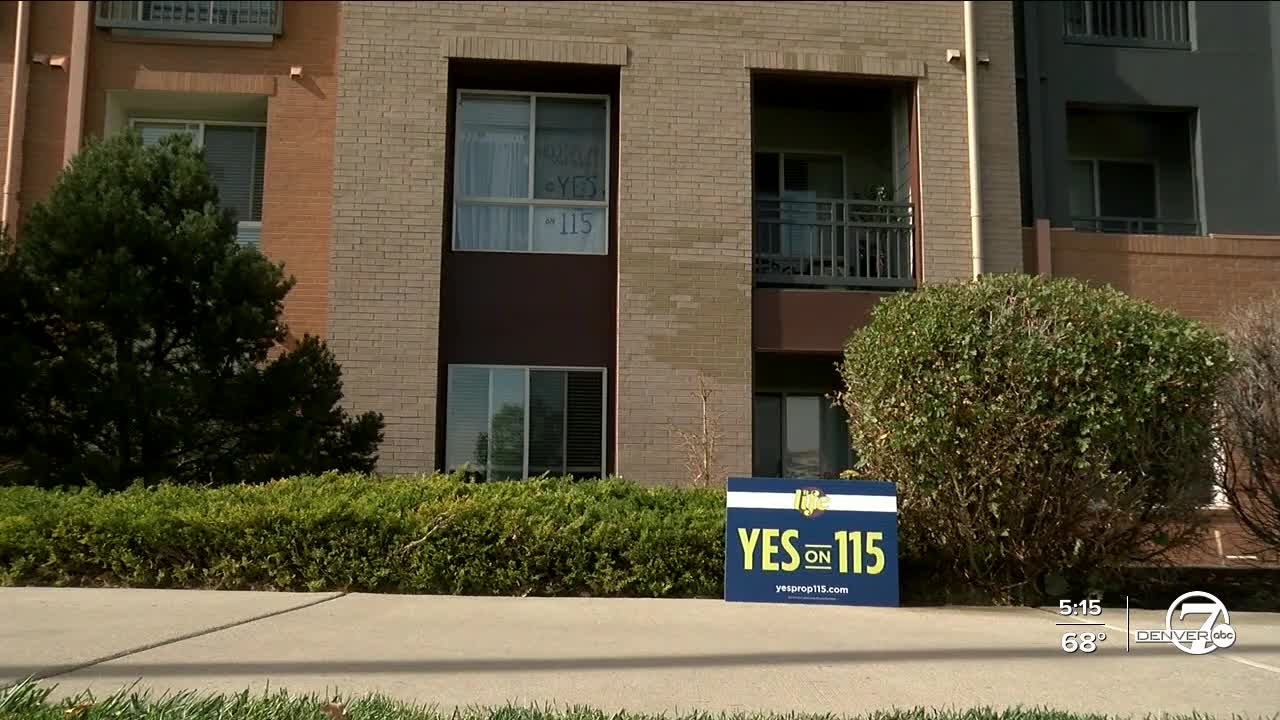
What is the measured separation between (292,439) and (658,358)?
4.33 metres

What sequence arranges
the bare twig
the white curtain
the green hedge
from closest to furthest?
1. the green hedge
2. the bare twig
3. the white curtain

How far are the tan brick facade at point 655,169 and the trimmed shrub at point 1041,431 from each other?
4.30 metres

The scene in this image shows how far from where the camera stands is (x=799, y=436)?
1543 cm

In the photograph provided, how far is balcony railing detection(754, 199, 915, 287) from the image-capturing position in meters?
14.0

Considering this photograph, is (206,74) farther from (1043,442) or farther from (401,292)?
(1043,442)

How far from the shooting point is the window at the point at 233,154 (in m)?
14.2

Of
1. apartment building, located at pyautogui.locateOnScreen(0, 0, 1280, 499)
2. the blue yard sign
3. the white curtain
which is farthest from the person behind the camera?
the white curtain

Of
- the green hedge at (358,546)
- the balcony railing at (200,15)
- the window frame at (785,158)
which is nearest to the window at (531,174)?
the balcony railing at (200,15)

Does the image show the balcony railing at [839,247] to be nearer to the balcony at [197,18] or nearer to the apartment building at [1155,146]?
the apartment building at [1155,146]

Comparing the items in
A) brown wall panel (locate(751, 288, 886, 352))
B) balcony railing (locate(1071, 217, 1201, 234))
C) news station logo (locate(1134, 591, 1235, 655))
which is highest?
balcony railing (locate(1071, 217, 1201, 234))


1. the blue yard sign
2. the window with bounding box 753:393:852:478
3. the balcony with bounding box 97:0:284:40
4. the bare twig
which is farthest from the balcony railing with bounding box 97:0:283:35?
the blue yard sign

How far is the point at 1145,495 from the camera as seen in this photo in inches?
347

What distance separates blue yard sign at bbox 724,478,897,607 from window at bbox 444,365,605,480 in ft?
16.1

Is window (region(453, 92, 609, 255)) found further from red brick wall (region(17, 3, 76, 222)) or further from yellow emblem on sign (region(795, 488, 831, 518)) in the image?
yellow emblem on sign (region(795, 488, 831, 518))
